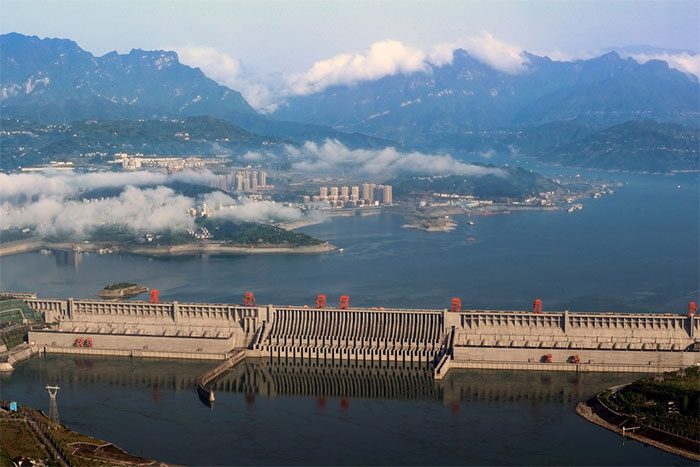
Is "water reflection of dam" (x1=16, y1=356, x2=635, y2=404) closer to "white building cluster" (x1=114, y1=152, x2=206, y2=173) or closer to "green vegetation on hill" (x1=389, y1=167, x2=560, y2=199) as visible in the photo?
"white building cluster" (x1=114, y1=152, x2=206, y2=173)

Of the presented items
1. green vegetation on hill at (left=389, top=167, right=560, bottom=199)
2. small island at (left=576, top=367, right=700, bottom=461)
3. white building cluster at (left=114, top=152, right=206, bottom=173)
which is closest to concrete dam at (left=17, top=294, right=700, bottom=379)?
small island at (left=576, top=367, right=700, bottom=461)

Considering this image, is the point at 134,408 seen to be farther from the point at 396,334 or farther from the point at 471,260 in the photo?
the point at 471,260

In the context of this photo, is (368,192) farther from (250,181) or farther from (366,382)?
(366,382)

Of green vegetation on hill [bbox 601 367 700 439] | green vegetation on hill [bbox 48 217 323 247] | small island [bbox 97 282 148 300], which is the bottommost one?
green vegetation on hill [bbox 601 367 700 439]

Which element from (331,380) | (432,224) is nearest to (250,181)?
(432,224)

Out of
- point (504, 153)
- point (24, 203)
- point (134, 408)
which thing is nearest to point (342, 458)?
point (134, 408)

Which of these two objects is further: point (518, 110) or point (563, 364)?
point (518, 110)
